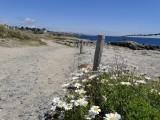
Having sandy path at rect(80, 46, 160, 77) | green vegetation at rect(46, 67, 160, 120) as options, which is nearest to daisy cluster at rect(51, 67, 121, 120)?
green vegetation at rect(46, 67, 160, 120)

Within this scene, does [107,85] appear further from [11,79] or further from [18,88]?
[11,79]

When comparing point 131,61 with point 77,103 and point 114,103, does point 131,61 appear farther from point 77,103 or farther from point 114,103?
point 77,103

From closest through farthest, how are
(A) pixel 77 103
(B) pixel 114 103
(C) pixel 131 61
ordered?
(A) pixel 77 103
(B) pixel 114 103
(C) pixel 131 61

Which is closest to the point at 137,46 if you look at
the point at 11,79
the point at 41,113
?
the point at 11,79

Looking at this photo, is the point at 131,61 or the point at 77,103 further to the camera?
the point at 131,61

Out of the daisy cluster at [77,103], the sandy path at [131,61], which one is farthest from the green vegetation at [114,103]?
the sandy path at [131,61]

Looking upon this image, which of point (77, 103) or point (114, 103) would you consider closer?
point (77, 103)

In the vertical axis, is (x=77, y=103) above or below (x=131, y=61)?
above

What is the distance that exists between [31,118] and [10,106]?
50.6 inches

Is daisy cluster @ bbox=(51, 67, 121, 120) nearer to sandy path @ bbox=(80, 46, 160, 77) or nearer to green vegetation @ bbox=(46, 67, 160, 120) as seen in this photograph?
green vegetation @ bbox=(46, 67, 160, 120)

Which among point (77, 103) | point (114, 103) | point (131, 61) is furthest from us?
point (131, 61)

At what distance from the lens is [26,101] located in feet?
25.9

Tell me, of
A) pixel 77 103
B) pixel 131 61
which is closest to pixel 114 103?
pixel 77 103

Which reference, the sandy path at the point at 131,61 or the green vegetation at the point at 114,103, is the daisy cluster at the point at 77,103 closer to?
the green vegetation at the point at 114,103
